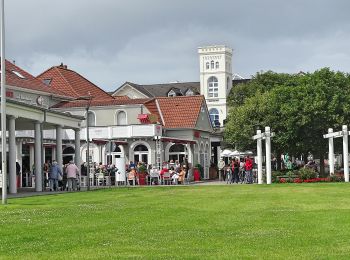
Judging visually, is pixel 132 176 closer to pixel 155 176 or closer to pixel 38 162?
pixel 155 176

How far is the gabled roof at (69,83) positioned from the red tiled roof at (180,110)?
9.52 meters

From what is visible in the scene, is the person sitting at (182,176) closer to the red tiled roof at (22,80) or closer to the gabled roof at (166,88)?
the red tiled roof at (22,80)

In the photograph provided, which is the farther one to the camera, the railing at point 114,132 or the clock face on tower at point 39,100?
the railing at point 114,132

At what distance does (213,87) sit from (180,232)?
354 ft

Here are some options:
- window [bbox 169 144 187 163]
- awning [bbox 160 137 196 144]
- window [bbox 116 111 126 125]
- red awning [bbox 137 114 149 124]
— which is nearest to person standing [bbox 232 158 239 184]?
awning [bbox 160 137 196 144]

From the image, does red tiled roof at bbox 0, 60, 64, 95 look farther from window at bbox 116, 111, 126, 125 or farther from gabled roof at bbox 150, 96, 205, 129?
gabled roof at bbox 150, 96, 205, 129

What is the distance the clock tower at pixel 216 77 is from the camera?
121000mm

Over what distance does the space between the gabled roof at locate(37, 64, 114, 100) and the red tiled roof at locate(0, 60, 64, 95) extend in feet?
16.1

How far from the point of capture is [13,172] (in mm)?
40500

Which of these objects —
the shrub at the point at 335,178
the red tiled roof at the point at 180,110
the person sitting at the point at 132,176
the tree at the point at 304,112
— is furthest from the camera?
the red tiled roof at the point at 180,110

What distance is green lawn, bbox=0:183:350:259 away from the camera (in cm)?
1232

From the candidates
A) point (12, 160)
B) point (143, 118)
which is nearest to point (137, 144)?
point (143, 118)

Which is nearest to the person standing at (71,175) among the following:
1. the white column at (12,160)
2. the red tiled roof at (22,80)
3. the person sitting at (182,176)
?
the white column at (12,160)

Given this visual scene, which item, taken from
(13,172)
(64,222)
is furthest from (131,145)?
(64,222)
